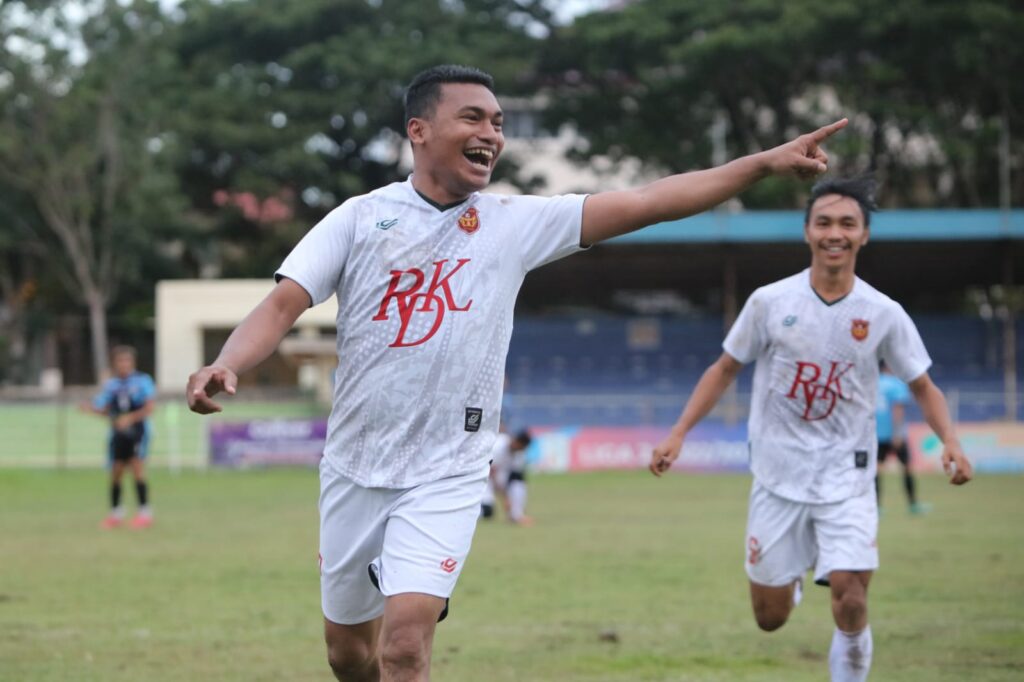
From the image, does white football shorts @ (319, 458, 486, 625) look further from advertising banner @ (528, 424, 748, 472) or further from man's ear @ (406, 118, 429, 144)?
advertising banner @ (528, 424, 748, 472)

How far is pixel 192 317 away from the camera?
47.8 m

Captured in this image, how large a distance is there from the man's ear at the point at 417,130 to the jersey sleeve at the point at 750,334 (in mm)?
2781

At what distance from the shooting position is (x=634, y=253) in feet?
126

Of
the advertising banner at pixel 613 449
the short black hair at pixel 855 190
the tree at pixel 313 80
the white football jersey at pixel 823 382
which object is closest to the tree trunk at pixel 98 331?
the tree at pixel 313 80

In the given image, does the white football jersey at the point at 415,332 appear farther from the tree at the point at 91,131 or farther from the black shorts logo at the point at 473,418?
the tree at the point at 91,131

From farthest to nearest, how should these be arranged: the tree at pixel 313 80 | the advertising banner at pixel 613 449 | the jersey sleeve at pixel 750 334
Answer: the tree at pixel 313 80
the advertising banner at pixel 613 449
the jersey sleeve at pixel 750 334

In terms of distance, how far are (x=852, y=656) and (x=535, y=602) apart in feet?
14.9

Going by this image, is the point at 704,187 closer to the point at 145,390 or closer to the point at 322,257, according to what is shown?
the point at 322,257

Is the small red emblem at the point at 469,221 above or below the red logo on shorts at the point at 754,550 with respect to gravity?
above

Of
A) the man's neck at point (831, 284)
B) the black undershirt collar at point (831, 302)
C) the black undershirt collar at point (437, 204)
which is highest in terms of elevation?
the black undershirt collar at point (437, 204)

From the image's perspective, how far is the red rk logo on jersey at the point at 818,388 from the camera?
759 cm

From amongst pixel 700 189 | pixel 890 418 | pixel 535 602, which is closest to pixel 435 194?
pixel 700 189

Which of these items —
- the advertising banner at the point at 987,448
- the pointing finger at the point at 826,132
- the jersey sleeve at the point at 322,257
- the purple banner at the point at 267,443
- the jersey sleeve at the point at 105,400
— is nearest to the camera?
the pointing finger at the point at 826,132

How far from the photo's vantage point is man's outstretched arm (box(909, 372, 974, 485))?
720cm
